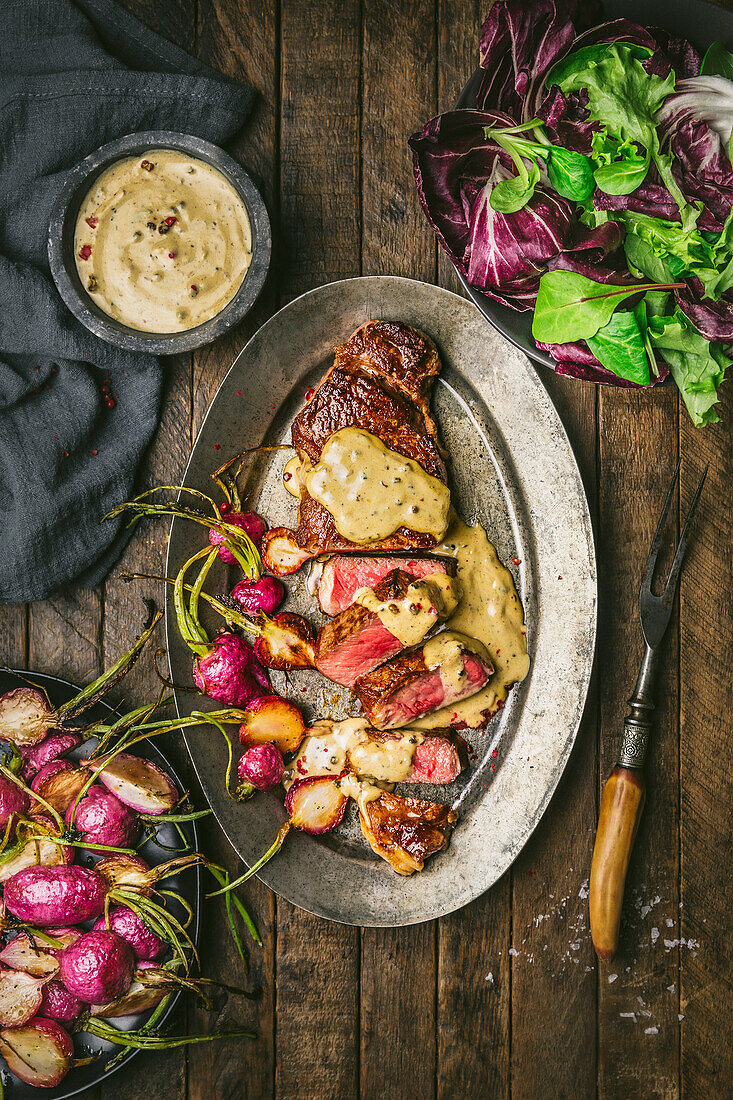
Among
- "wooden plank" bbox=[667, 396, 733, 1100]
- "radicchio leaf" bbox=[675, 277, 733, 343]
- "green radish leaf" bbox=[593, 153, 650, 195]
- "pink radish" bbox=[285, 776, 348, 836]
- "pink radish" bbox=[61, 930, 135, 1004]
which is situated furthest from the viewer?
"wooden plank" bbox=[667, 396, 733, 1100]

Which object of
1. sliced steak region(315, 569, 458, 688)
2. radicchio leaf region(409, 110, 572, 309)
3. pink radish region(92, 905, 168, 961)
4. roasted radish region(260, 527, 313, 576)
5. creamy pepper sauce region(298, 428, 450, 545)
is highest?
radicchio leaf region(409, 110, 572, 309)

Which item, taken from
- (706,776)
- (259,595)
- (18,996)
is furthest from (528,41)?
(18,996)

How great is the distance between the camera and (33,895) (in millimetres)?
1651

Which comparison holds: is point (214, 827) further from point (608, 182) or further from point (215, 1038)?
point (608, 182)

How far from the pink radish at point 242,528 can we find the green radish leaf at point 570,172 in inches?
37.1

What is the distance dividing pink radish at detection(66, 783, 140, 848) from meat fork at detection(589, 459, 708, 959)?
1.08 metres

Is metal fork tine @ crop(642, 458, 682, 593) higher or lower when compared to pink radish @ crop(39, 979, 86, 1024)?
higher

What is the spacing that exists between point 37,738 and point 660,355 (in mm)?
1563

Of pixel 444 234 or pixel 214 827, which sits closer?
pixel 444 234

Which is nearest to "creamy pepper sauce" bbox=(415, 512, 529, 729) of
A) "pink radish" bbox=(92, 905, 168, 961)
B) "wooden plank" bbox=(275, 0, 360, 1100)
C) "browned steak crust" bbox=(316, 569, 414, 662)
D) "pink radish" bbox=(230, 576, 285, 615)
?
"browned steak crust" bbox=(316, 569, 414, 662)

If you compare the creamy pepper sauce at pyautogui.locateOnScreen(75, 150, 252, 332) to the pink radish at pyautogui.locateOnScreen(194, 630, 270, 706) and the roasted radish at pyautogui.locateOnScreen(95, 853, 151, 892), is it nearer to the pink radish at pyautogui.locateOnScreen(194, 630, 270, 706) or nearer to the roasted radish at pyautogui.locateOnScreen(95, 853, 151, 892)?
the pink radish at pyautogui.locateOnScreen(194, 630, 270, 706)

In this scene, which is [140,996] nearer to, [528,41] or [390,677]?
[390,677]

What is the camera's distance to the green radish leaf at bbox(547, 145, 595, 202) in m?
1.27

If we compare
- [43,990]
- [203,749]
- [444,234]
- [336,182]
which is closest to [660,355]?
[444,234]
